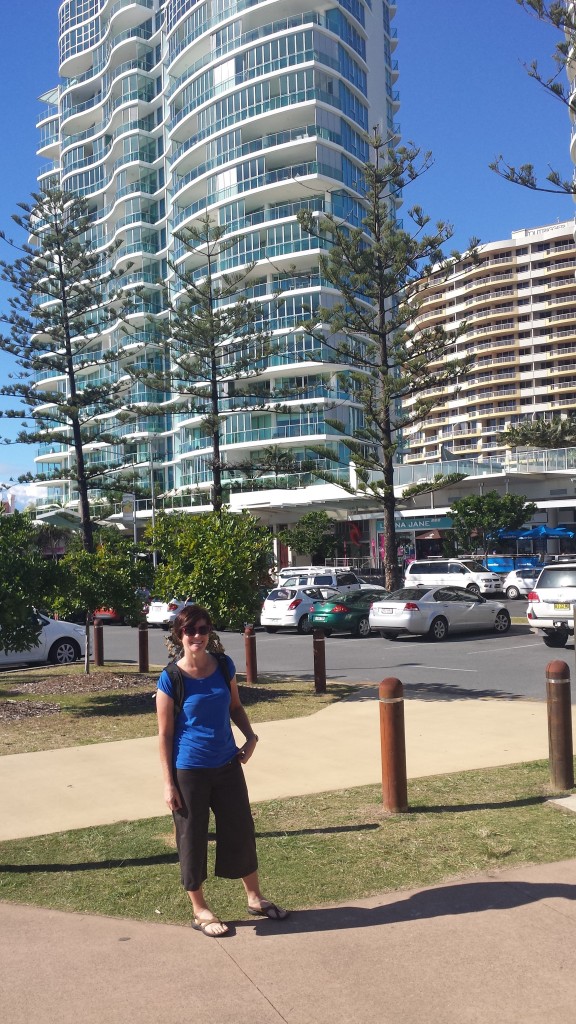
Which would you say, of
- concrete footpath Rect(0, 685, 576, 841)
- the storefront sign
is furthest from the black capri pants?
the storefront sign

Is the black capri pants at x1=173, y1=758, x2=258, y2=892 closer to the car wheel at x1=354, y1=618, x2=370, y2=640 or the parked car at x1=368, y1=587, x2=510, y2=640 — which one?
the parked car at x1=368, y1=587, x2=510, y2=640

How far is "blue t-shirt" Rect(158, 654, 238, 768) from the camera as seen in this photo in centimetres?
488

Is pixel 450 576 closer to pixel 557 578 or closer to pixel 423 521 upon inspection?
pixel 423 521

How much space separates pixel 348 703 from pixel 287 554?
42.1 metres

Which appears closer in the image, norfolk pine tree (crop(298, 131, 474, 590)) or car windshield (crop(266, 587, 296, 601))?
car windshield (crop(266, 587, 296, 601))

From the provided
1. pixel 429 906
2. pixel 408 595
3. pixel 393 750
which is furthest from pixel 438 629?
pixel 429 906

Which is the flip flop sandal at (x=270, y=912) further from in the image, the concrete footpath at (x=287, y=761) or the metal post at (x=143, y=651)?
the metal post at (x=143, y=651)

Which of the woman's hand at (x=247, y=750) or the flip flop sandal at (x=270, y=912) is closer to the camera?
the flip flop sandal at (x=270, y=912)

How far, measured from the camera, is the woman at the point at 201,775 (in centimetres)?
484

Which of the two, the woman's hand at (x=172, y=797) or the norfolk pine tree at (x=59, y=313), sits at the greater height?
the norfolk pine tree at (x=59, y=313)

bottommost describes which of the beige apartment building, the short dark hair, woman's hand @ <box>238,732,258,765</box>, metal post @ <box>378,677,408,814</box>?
metal post @ <box>378,677,408,814</box>

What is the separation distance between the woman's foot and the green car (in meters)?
19.9

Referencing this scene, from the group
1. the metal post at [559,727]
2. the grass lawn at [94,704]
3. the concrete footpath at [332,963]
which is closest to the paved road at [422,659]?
the grass lawn at [94,704]

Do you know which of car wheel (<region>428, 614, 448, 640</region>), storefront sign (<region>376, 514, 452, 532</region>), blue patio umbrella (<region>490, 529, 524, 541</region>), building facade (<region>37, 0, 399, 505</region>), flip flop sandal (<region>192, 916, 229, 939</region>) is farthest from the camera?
building facade (<region>37, 0, 399, 505</region>)
